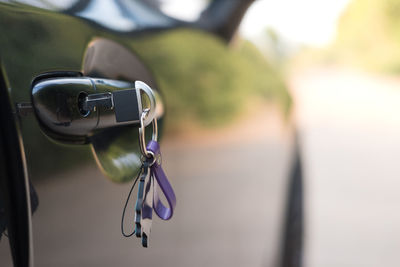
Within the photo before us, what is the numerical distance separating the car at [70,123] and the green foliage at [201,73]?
18mm

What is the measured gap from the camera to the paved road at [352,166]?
9.41ft

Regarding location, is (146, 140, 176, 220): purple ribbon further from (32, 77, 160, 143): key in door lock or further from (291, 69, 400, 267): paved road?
(291, 69, 400, 267): paved road

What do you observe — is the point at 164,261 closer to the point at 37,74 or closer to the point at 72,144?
the point at 72,144

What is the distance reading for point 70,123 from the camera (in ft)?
2.45

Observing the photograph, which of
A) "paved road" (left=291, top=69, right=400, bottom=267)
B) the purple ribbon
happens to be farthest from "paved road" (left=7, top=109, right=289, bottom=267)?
"paved road" (left=291, top=69, right=400, bottom=267)

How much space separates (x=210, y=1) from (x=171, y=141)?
1.86 ft

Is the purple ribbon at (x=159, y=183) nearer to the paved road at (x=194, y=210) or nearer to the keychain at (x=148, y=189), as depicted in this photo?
the keychain at (x=148, y=189)

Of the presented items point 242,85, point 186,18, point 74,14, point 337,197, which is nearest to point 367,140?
point 337,197

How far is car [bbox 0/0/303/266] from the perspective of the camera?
688 millimetres

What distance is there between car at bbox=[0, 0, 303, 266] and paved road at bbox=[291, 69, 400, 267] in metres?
1.64

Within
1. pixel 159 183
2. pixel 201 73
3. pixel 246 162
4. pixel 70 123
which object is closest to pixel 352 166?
pixel 246 162

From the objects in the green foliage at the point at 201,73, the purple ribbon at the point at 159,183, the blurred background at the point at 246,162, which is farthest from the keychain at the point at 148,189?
the green foliage at the point at 201,73

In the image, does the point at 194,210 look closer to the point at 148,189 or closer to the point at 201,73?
the point at 201,73

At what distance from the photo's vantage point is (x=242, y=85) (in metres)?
1.46
